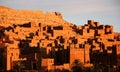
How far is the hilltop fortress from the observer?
2678 cm

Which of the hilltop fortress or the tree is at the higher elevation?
the hilltop fortress

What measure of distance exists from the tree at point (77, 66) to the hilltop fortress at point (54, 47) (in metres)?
0.31

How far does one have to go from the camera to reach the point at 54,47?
28.9 metres

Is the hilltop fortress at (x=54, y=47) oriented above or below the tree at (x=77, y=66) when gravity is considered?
above

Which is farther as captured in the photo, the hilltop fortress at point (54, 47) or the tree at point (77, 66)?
the hilltop fortress at point (54, 47)

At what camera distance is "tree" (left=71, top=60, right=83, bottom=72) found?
26500 millimetres

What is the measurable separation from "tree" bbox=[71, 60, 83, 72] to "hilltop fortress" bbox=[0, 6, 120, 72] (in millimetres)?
314

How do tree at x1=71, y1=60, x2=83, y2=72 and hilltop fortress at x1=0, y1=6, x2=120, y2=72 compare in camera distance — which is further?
hilltop fortress at x1=0, y1=6, x2=120, y2=72

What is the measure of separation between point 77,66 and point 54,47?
3.05 m

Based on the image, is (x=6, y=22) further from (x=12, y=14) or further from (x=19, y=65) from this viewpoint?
(x=19, y=65)

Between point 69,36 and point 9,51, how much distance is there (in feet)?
32.9

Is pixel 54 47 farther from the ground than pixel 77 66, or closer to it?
farther from the ground

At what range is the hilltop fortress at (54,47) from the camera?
87.9ft

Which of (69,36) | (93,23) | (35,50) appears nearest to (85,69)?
(35,50)
